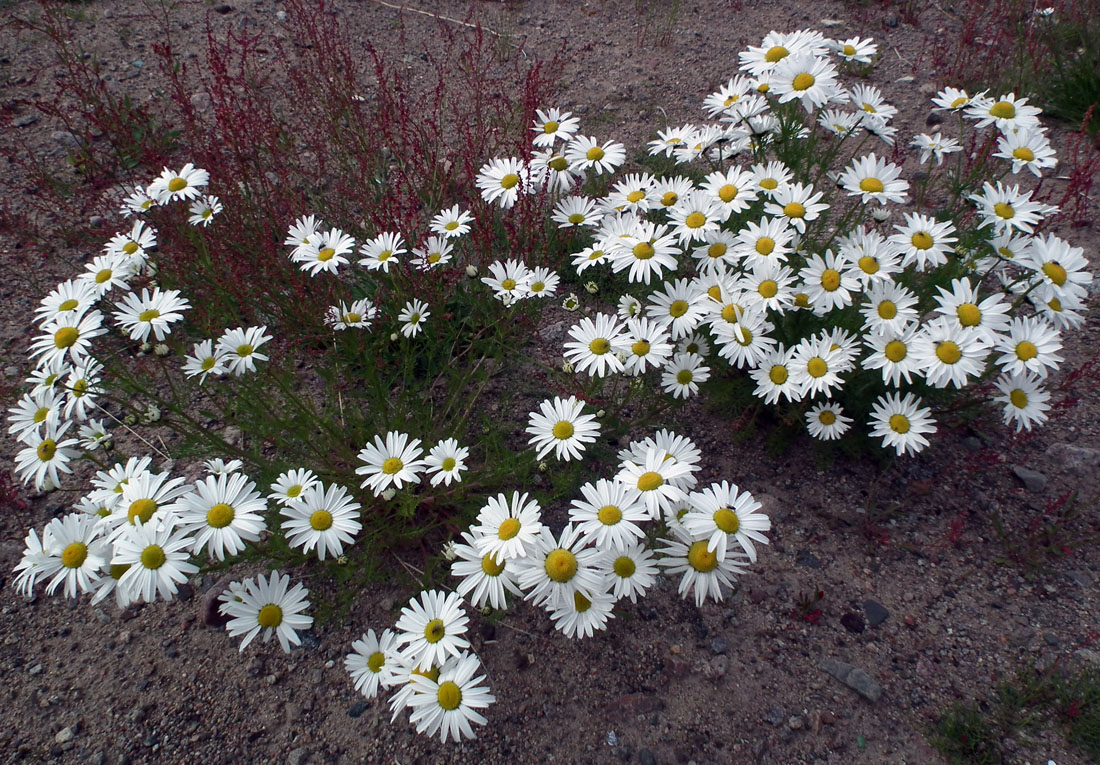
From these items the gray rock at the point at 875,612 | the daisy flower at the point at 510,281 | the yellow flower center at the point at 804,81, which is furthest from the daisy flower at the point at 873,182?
the gray rock at the point at 875,612

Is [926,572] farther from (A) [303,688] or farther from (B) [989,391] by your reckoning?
(A) [303,688]

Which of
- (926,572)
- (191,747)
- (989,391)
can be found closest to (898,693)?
(926,572)

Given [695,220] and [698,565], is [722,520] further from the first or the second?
[695,220]

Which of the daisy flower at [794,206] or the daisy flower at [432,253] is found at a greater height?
the daisy flower at [794,206]

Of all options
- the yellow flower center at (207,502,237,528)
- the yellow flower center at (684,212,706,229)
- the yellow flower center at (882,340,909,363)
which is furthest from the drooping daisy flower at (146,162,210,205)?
the yellow flower center at (882,340,909,363)

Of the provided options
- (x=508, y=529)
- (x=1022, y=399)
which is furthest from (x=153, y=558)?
(x=1022, y=399)

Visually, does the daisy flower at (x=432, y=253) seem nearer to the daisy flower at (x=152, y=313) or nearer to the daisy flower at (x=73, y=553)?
the daisy flower at (x=152, y=313)

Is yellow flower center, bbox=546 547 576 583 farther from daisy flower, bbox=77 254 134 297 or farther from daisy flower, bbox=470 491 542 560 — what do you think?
daisy flower, bbox=77 254 134 297
